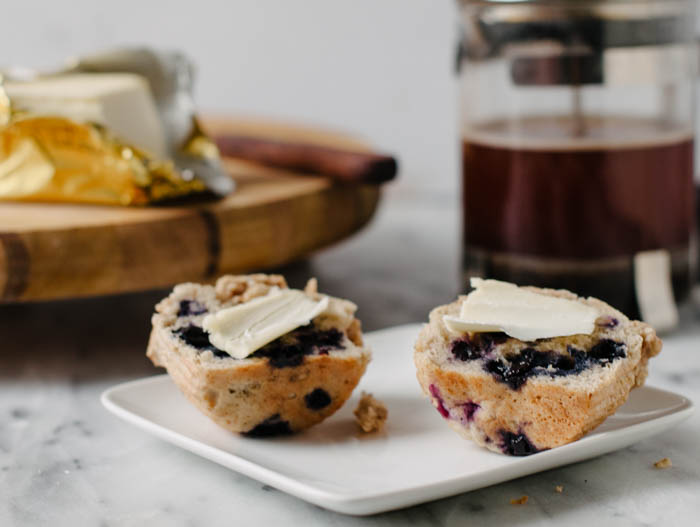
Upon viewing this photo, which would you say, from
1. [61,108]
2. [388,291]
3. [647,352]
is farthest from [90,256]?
[647,352]

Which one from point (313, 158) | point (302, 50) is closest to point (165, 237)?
A: point (313, 158)

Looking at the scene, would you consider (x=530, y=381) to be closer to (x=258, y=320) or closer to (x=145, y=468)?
(x=258, y=320)

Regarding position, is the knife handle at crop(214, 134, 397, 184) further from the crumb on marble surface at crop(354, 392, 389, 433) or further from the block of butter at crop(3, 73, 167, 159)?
the crumb on marble surface at crop(354, 392, 389, 433)

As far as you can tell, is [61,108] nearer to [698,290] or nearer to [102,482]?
[102,482]

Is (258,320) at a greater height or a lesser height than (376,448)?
greater

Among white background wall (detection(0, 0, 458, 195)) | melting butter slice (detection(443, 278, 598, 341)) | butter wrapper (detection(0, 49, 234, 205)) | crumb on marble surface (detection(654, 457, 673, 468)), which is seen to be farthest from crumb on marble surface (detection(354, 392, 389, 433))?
white background wall (detection(0, 0, 458, 195))

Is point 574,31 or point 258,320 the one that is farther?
point 574,31

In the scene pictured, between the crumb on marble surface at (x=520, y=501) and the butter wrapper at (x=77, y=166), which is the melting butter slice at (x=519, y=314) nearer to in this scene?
the crumb on marble surface at (x=520, y=501)
